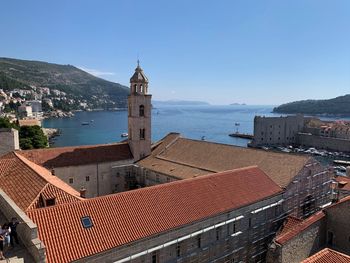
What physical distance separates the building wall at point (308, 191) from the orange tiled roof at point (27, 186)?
18.3 metres

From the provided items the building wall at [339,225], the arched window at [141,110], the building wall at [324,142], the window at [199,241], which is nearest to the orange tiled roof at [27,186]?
the window at [199,241]

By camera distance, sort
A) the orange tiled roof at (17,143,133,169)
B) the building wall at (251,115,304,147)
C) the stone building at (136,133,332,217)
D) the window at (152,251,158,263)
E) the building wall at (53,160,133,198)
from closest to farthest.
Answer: the window at (152,251,158,263)
the stone building at (136,133,332,217)
the orange tiled roof at (17,143,133,169)
the building wall at (53,160,133,198)
the building wall at (251,115,304,147)

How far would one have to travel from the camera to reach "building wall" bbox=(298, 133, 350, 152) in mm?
102562

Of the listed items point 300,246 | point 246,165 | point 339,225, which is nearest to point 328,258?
point 300,246

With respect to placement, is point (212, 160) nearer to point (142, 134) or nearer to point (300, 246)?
point (142, 134)

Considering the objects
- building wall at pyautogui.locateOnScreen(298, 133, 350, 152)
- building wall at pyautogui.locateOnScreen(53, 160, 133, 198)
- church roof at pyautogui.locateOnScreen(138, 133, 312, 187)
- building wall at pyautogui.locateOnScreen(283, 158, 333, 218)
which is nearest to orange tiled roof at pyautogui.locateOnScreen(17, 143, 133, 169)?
building wall at pyautogui.locateOnScreen(53, 160, 133, 198)

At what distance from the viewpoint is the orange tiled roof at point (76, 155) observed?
104 ft

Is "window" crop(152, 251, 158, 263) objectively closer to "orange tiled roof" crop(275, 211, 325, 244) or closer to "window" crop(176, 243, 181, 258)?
"window" crop(176, 243, 181, 258)

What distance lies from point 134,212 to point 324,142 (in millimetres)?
107855

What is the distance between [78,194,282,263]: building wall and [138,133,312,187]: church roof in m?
3.72

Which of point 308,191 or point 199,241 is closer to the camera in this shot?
point 199,241

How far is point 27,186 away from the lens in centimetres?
2180

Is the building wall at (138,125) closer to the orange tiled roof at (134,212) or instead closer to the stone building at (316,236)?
the orange tiled roof at (134,212)

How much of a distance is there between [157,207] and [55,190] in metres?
7.27
